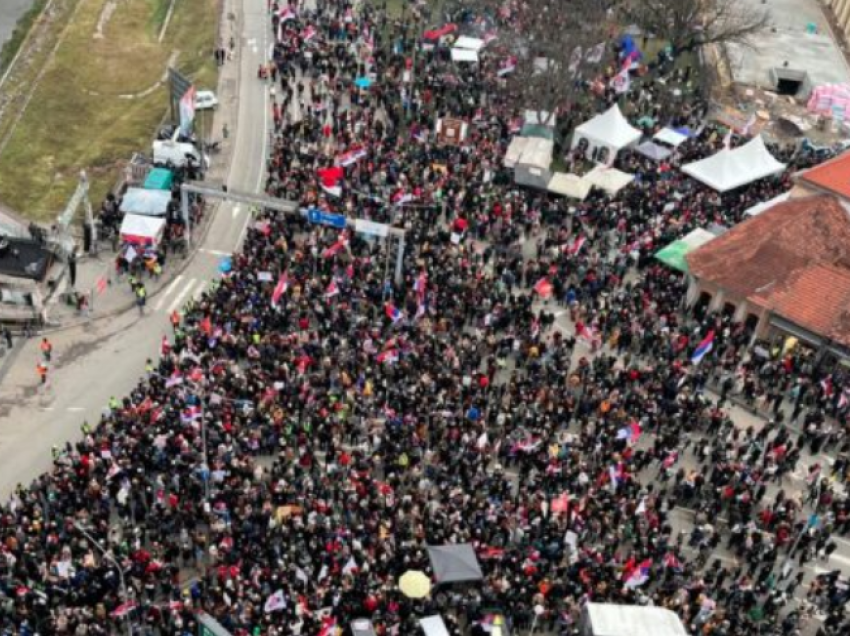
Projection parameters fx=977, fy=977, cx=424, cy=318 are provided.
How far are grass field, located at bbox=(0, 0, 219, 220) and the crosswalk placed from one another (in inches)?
365

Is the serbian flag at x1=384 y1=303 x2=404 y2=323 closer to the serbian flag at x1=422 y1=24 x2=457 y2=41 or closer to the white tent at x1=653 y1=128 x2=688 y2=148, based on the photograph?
the white tent at x1=653 y1=128 x2=688 y2=148

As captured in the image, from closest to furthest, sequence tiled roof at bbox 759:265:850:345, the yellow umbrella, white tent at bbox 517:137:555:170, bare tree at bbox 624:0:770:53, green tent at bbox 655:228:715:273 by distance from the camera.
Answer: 1. the yellow umbrella
2. tiled roof at bbox 759:265:850:345
3. green tent at bbox 655:228:715:273
4. white tent at bbox 517:137:555:170
5. bare tree at bbox 624:0:770:53

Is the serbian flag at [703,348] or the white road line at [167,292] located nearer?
the serbian flag at [703,348]

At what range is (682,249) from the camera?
4144 centimetres

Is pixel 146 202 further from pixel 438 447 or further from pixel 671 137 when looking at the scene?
pixel 671 137

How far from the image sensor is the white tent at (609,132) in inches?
1935

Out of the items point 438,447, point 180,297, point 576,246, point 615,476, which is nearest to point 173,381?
point 438,447

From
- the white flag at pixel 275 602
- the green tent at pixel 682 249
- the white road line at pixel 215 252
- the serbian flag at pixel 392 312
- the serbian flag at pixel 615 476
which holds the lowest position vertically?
the white flag at pixel 275 602

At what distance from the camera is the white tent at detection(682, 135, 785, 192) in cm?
4700

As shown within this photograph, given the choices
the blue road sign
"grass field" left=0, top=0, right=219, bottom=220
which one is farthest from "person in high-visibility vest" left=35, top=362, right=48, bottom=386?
"grass field" left=0, top=0, right=219, bottom=220

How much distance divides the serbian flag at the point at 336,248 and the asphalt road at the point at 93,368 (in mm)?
5619

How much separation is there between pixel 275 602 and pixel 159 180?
24095mm

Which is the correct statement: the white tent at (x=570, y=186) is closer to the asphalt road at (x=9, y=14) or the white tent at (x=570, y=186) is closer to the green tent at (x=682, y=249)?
the green tent at (x=682, y=249)

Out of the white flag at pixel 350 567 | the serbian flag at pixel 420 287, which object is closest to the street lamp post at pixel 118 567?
the white flag at pixel 350 567
